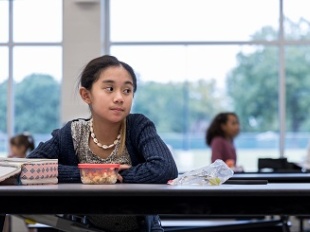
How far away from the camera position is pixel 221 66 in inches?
354

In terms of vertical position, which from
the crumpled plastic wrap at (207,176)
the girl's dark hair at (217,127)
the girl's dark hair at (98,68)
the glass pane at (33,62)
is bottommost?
the girl's dark hair at (217,127)

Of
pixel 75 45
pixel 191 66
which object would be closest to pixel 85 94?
pixel 75 45

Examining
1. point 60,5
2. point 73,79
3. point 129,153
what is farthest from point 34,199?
point 60,5

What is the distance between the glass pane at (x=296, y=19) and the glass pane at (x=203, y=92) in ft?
1.08

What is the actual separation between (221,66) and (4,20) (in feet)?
9.70

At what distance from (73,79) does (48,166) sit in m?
6.47

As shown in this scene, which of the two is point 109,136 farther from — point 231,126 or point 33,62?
point 33,62

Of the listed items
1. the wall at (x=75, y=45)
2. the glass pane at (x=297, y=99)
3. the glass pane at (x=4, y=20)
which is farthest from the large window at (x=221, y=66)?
the glass pane at (x=4, y=20)

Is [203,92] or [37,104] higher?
[203,92]

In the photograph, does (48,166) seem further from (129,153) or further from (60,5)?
(60,5)

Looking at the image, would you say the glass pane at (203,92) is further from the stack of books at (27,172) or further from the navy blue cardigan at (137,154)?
the stack of books at (27,172)

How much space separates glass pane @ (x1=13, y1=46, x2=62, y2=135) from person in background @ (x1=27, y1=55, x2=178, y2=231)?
6.61m

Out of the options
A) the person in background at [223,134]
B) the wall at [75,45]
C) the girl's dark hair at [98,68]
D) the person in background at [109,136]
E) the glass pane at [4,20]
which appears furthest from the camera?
the glass pane at [4,20]

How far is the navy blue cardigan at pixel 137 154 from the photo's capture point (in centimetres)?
211
